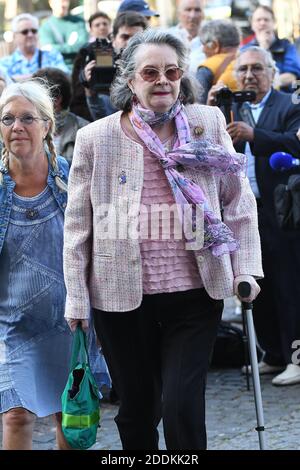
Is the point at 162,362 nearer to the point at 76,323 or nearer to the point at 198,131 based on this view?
the point at 76,323

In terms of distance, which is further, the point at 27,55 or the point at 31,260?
the point at 27,55

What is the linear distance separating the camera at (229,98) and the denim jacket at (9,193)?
7.68ft

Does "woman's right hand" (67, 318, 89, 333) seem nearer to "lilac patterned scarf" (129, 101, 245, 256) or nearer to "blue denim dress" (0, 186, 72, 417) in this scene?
"blue denim dress" (0, 186, 72, 417)

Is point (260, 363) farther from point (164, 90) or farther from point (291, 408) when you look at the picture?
point (164, 90)

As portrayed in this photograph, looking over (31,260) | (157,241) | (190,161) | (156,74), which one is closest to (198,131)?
(190,161)

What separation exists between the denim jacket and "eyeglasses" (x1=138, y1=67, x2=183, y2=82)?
0.86 metres

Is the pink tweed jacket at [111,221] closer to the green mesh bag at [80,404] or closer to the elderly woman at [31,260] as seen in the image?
the green mesh bag at [80,404]

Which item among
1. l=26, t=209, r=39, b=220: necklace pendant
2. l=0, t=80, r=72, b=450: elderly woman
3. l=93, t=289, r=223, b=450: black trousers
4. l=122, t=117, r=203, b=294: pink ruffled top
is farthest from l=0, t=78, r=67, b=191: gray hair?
l=93, t=289, r=223, b=450: black trousers

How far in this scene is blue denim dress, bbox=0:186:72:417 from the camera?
17.5 feet

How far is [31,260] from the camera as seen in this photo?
17.7 ft

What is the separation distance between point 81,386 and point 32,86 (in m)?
1.53

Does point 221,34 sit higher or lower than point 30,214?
higher

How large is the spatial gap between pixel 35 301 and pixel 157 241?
0.87 metres

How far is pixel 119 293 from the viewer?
480 cm
